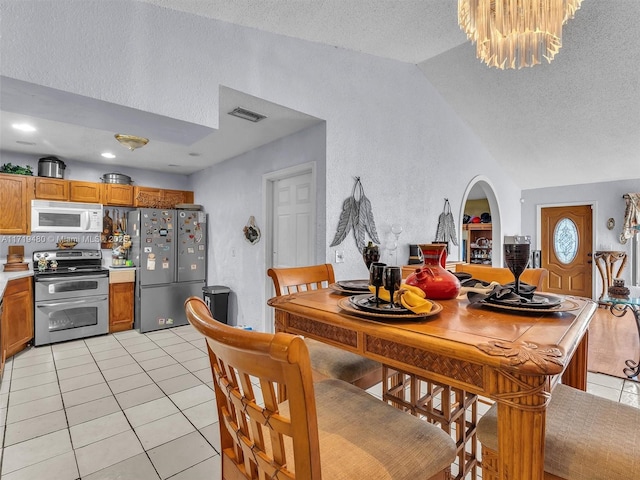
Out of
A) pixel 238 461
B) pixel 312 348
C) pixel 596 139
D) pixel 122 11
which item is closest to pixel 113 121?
pixel 122 11

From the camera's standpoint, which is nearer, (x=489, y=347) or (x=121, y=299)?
(x=489, y=347)

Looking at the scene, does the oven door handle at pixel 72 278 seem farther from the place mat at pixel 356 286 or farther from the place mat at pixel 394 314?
the place mat at pixel 394 314

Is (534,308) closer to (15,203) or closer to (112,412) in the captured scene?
(112,412)

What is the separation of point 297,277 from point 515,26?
5.47 ft

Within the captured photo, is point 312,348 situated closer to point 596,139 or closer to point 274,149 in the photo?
point 274,149

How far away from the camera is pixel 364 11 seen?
95.3 inches

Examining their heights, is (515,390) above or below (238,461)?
above

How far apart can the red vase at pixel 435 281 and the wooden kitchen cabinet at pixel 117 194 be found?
15.5 feet

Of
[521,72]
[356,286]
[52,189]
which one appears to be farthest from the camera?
[52,189]

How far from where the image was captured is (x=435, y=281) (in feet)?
4.50

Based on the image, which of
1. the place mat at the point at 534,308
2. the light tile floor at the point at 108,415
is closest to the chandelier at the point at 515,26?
the place mat at the point at 534,308

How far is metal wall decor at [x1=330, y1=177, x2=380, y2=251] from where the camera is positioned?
2975mm

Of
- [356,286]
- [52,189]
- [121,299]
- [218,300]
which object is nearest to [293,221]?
[218,300]

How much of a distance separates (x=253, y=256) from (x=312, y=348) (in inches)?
94.3
